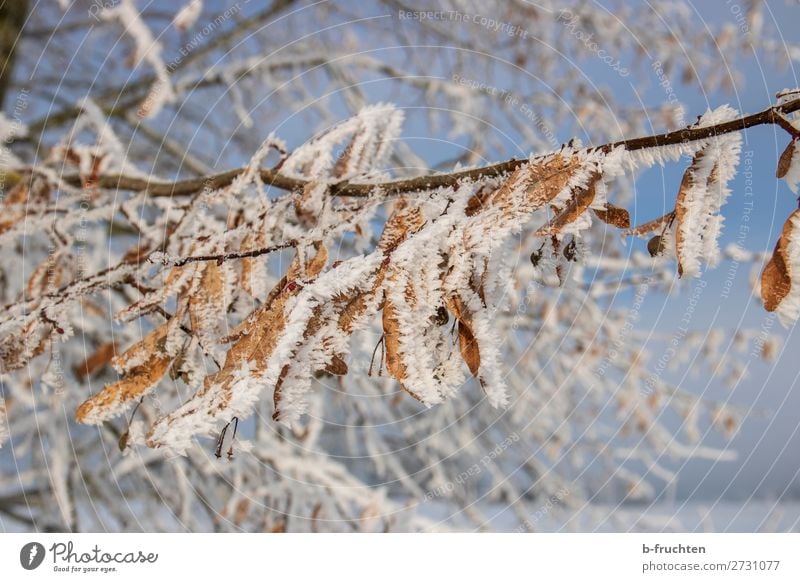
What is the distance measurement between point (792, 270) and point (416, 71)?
4.35 ft

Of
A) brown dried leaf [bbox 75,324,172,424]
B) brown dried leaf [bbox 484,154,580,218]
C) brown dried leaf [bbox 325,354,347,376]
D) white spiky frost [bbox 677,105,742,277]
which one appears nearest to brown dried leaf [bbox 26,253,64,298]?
brown dried leaf [bbox 75,324,172,424]

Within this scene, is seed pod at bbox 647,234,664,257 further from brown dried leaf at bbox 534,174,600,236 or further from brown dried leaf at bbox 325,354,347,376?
brown dried leaf at bbox 325,354,347,376

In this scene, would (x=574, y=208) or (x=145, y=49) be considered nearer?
(x=574, y=208)

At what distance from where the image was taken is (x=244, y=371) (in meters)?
0.47

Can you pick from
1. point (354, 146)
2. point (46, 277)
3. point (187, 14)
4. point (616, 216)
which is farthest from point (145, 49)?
point (616, 216)

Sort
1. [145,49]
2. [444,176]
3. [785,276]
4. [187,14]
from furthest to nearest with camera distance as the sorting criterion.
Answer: [145,49] → [187,14] → [444,176] → [785,276]

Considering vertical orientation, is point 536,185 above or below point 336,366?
above

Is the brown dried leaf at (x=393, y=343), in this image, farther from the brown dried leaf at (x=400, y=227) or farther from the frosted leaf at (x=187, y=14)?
the frosted leaf at (x=187, y=14)

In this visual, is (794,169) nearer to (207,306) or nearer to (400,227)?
(400,227)

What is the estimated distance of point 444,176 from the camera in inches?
21.8

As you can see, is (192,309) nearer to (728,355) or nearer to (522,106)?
(522,106)

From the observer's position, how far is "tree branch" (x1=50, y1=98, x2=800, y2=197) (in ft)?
1.49
